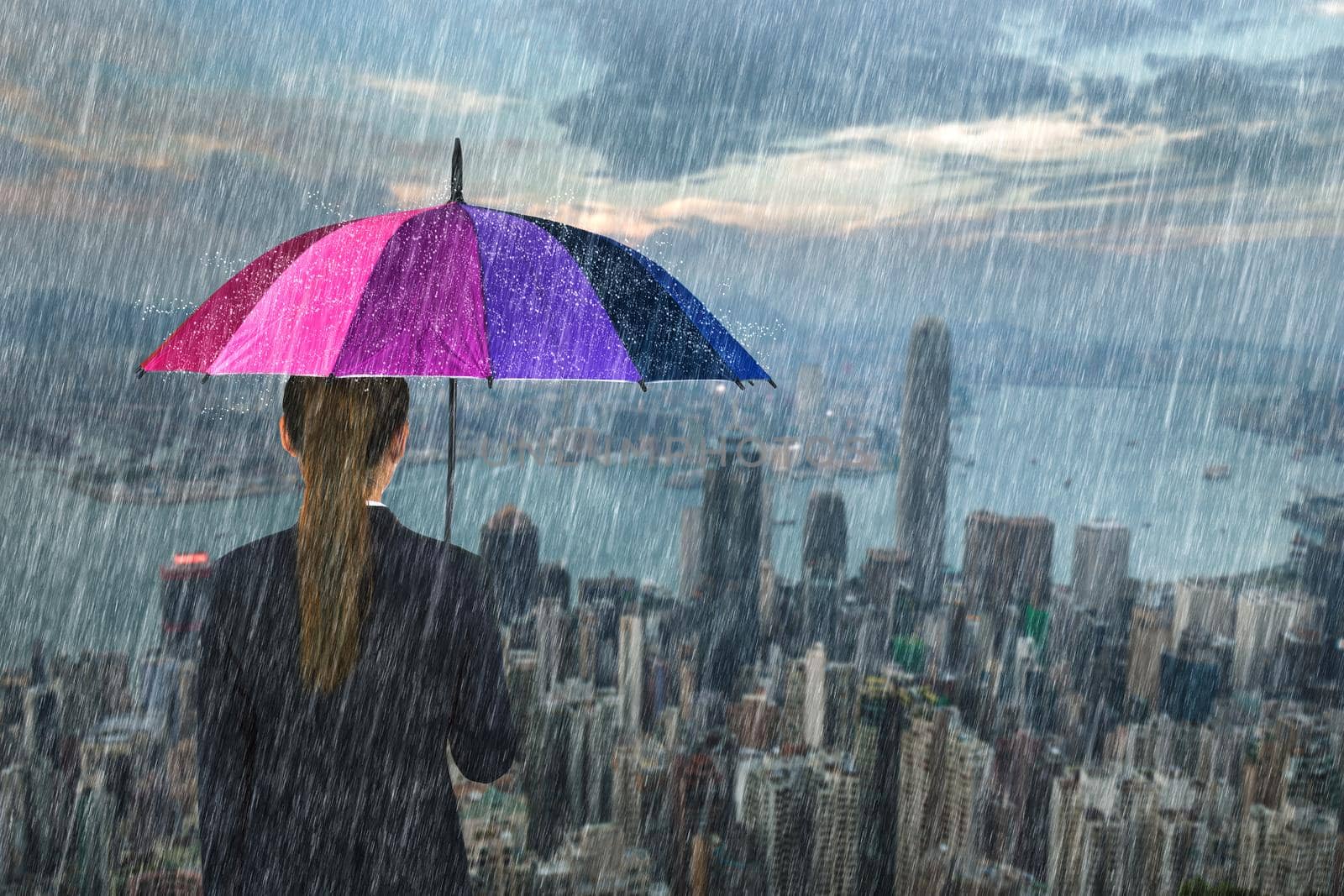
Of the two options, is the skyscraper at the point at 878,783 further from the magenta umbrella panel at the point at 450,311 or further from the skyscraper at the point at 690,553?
the magenta umbrella panel at the point at 450,311

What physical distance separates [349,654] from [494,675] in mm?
186

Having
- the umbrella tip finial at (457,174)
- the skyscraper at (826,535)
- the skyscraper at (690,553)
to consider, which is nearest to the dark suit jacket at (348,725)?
the umbrella tip finial at (457,174)

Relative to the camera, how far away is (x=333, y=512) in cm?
110

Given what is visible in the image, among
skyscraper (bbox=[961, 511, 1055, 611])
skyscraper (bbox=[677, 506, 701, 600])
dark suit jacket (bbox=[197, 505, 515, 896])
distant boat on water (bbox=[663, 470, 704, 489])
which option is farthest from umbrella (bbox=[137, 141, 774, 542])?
distant boat on water (bbox=[663, 470, 704, 489])

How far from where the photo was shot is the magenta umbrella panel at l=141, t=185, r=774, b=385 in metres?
1.19

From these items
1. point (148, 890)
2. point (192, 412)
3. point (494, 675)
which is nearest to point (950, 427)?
point (192, 412)

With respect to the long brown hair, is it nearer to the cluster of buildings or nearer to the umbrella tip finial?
the umbrella tip finial

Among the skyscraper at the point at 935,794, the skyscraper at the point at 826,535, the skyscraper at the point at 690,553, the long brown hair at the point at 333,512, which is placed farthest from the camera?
the skyscraper at the point at 826,535

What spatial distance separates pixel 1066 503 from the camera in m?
38.3

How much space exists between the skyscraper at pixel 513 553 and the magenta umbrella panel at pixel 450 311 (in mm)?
19227

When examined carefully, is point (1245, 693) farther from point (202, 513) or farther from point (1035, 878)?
point (202, 513)

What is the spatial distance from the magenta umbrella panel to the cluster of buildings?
759 cm

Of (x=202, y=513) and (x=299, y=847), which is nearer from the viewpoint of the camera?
(x=299, y=847)

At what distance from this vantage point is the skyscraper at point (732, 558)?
21.5 metres
